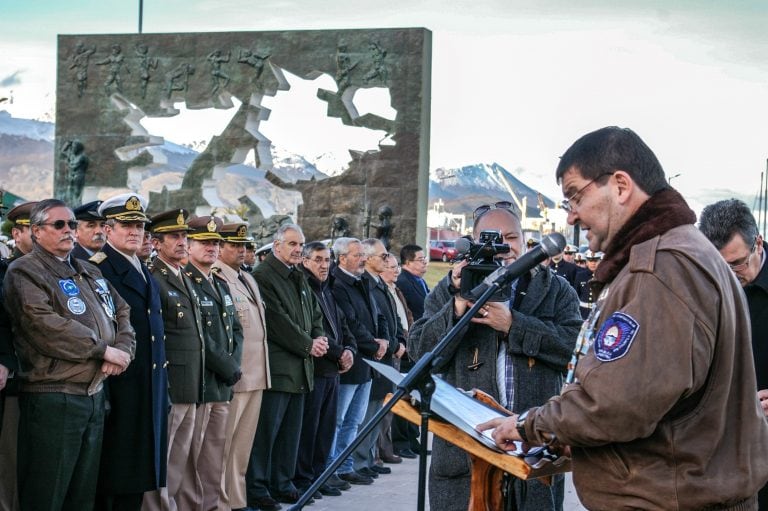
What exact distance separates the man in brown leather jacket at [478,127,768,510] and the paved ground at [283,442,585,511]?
203 inches

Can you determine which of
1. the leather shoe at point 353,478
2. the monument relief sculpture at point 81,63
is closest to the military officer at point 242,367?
the leather shoe at point 353,478

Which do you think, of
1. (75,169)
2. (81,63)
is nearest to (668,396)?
(75,169)

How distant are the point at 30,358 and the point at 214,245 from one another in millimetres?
2037

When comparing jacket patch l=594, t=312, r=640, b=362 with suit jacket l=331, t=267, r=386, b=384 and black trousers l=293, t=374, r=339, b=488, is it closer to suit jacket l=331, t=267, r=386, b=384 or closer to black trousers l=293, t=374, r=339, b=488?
black trousers l=293, t=374, r=339, b=488

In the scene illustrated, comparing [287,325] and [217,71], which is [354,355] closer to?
[287,325]

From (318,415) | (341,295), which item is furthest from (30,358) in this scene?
(341,295)

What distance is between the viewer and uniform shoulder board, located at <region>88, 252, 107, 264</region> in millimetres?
6407

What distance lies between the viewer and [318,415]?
891 cm

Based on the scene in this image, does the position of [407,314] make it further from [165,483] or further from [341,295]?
[165,483]

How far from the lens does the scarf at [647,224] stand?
2.93 meters

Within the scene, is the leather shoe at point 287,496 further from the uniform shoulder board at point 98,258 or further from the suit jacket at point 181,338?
the uniform shoulder board at point 98,258

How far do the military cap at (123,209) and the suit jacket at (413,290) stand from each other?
573cm

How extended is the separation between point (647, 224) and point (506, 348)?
1.60m

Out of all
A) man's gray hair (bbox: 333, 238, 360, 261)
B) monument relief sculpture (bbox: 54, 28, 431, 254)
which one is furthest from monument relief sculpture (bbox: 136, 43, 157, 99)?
man's gray hair (bbox: 333, 238, 360, 261)
